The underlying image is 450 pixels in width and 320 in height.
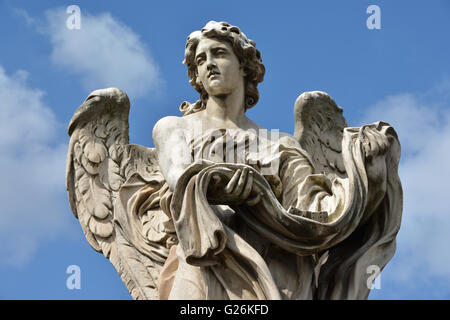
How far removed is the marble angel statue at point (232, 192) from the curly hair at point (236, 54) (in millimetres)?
13

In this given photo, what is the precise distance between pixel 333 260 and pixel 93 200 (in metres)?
2.65

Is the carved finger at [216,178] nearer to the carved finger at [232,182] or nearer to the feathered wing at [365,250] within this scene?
the carved finger at [232,182]

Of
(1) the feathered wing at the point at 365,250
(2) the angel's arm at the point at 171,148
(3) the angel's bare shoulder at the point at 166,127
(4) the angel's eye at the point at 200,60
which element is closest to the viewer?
(1) the feathered wing at the point at 365,250

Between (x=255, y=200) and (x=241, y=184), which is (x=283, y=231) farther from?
(x=241, y=184)

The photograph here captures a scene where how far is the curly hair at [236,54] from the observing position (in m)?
14.9

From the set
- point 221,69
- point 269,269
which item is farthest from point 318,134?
point 269,269

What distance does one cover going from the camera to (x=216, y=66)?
14.8 meters

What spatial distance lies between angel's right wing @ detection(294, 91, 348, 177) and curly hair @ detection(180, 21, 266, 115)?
0.77 meters

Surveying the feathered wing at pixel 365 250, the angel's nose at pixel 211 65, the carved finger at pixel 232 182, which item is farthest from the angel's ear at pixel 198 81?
the carved finger at pixel 232 182

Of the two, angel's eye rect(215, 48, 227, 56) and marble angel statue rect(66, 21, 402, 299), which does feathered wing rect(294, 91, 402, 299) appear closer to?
marble angel statue rect(66, 21, 402, 299)

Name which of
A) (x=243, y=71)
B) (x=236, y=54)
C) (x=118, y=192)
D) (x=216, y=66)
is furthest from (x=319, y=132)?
(x=118, y=192)

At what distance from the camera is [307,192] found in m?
14.3

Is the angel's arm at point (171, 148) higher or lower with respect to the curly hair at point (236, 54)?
lower

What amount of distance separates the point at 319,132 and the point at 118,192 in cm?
222
